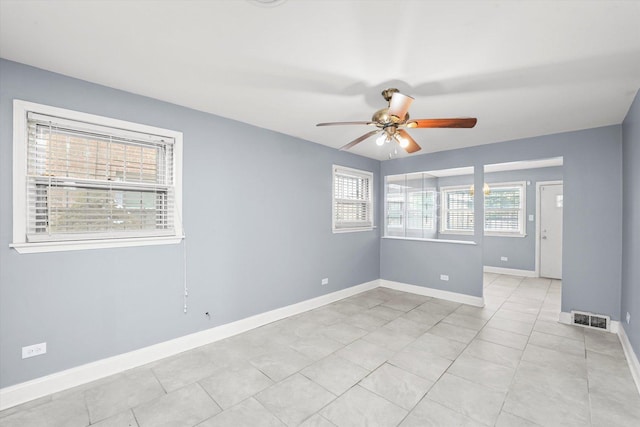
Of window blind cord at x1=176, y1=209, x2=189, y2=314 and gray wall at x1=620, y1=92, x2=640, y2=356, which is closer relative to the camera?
gray wall at x1=620, y1=92, x2=640, y2=356

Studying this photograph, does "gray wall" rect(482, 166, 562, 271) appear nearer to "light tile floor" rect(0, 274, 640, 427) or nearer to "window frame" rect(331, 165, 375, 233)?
"window frame" rect(331, 165, 375, 233)

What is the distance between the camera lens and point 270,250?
371 cm

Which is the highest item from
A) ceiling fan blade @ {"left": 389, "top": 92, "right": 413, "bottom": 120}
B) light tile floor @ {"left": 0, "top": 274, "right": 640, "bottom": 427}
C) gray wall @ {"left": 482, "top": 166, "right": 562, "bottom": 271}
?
ceiling fan blade @ {"left": 389, "top": 92, "right": 413, "bottom": 120}

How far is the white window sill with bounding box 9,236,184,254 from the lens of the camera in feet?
6.95

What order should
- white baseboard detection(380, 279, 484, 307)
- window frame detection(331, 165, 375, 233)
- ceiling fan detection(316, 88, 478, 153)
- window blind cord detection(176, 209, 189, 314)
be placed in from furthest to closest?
window frame detection(331, 165, 375, 233), white baseboard detection(380, 279, 484, 307), window blind cord detection(176, 209, 189, 314), ceiling fan detection(316, 88, 478, 153)

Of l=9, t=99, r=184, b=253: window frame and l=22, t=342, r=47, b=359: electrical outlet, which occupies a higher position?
l=9, t=99, r=184, b=253: window frame

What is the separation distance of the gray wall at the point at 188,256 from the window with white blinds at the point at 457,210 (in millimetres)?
3344

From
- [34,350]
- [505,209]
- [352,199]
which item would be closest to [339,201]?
[352,199]

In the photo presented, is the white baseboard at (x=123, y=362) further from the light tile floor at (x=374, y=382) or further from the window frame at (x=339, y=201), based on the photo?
the window frame at (x=339, y=201)

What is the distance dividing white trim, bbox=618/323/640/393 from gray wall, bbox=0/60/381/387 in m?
3.32

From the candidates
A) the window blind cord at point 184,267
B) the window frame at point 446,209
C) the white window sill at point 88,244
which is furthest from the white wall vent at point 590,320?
the white window sill at point 88,244

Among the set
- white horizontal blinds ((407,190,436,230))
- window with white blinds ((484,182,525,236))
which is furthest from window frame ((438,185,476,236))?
white horizontal blinds ((407,190,436,230))

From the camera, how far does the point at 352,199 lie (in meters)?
5.07

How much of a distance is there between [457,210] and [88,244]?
6746 mm
